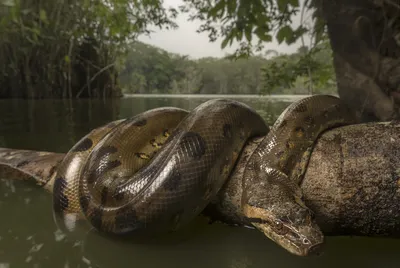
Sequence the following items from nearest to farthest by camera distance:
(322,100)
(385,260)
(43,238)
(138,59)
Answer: (385,260)
(43,238)
(322,100)
(138,59)

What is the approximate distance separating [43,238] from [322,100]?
7.94ft

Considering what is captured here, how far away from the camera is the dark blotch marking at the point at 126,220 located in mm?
1986

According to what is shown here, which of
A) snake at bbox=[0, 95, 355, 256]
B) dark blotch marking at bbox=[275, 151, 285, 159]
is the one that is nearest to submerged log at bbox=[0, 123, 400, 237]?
snake at bbox=[0, 95, 355, 256]

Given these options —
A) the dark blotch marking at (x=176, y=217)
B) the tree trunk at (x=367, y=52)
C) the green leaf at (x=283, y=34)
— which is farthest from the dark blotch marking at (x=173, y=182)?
the tree trunk at (x=367, y=52)

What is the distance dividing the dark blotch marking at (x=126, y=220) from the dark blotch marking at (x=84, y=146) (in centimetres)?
109

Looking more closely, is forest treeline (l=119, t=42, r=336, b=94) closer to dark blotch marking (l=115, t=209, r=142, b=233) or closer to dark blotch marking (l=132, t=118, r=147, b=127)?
dark blotch marking (l=132, t=118, r=147, b=127)

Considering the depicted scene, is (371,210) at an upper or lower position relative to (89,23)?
lower

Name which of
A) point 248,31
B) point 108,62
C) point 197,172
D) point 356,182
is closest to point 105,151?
point 197,172

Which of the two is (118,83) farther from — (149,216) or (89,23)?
(149,216)

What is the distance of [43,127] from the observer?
7270 mm

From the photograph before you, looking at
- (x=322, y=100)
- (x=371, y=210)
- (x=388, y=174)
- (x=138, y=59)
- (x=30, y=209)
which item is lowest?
(x=30, y=209)

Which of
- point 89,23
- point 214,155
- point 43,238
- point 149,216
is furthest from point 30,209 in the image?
point 89,23

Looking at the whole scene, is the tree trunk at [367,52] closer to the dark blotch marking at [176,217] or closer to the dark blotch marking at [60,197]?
the dark blotch marking at [176,217]

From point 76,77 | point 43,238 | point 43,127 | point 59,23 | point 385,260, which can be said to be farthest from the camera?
point 76,77
